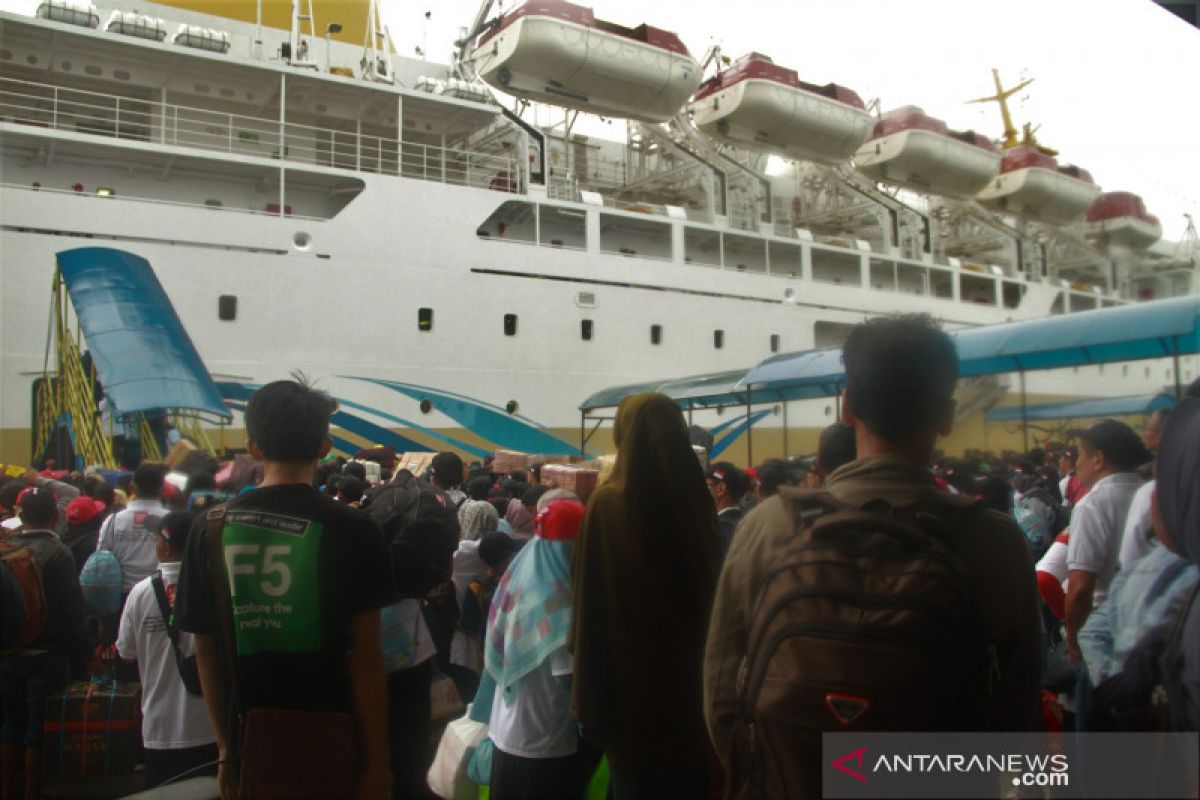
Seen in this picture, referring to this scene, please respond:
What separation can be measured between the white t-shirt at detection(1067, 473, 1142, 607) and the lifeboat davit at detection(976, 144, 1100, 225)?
892 inches

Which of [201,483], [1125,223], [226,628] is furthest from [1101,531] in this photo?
[1125,223]

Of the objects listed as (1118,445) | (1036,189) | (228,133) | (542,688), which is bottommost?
(542,688)

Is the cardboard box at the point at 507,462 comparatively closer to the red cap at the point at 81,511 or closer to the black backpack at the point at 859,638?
the red cap at the point at 81,511

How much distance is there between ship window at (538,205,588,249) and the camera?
57.0 ft

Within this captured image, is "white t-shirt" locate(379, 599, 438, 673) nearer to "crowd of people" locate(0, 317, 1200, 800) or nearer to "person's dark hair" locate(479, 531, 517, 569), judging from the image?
"crowd of people" locate(0, 317, 1200, 800)

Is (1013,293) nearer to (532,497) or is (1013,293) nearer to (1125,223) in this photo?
(1125,223)

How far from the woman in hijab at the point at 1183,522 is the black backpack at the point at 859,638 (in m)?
0.33

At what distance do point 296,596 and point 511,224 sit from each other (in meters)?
16.1

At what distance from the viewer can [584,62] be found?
1597cm

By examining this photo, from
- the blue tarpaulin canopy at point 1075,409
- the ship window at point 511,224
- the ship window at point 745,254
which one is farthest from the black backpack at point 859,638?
the ship window at point 745,254

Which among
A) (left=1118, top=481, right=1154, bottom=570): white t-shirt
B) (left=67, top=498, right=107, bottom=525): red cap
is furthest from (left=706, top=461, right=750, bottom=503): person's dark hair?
(left=67, top=498, right=107, bottom=525): red cap

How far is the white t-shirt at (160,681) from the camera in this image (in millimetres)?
2898

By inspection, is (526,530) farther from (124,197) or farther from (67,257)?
(124,197)

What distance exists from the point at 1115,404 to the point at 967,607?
Result: 19208 millimetres
